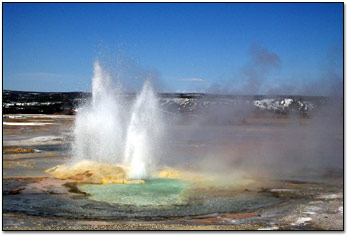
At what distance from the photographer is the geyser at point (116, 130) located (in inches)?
369

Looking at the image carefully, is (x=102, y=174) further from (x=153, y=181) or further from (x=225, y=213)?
(x=225, y=213)

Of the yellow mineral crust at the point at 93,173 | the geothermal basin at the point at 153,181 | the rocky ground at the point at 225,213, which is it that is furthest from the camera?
the yellow mineral crust at the point at 93,173

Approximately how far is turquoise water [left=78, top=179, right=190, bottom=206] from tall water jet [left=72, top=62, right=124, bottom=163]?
2.04 m

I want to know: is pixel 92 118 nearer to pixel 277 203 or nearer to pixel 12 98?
pixel 277 203

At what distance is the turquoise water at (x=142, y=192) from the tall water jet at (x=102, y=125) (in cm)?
204

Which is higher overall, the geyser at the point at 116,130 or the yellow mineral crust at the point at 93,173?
the geyser at the point at 116,130

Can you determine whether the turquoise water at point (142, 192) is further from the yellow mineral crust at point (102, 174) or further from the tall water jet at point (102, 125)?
the tall water jet at point (102, 125)

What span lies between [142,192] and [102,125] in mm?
3740

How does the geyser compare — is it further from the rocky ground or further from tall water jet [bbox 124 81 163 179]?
the rocky ground

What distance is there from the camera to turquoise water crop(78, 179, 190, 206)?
6.73 meters

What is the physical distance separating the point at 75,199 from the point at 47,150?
7.04 meters

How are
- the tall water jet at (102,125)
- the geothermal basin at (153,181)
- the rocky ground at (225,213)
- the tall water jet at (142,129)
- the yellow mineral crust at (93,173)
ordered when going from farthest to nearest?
the tall water jet at (102,125) → the tall water jet at (142,129) → the yellow mineral crust at (93,173) → the geothermal basin at (153,181) → the rocky ground at (225,213)

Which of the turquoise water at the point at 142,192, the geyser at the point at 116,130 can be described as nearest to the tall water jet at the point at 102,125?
the geyser at the point at 116,130

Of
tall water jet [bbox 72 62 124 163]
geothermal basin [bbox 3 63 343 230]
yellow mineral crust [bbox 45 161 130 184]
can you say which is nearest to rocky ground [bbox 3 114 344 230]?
geothermal basin [bbox 3 63 343 230]
